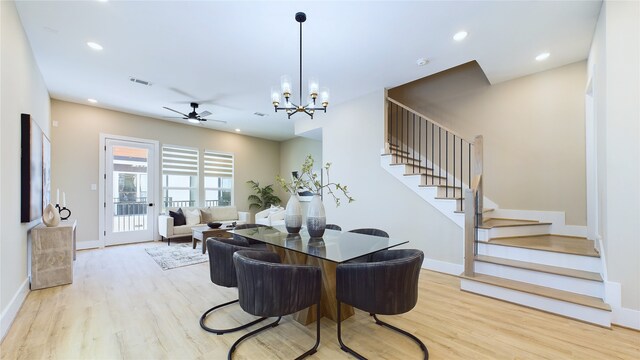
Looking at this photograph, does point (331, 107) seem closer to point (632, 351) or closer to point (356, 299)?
point (356, 299)

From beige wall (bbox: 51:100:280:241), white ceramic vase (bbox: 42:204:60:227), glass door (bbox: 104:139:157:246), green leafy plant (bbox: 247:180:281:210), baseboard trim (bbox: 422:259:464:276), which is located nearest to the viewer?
white ceramic vase (bbox: 42:204:60:227)

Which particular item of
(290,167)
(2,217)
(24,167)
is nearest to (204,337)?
(2,217)

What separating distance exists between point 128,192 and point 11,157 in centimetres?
371

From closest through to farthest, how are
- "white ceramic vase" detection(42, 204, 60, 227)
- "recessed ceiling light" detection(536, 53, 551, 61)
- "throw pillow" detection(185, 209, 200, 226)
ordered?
"white ceramic vase" detection(42, 204, 60, 227), "recessed ceiling light" detection(536, 53, 551, 61), "throw pillow" detection(185, 209, 200, 226)

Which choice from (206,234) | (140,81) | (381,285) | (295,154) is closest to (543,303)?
(381,285)

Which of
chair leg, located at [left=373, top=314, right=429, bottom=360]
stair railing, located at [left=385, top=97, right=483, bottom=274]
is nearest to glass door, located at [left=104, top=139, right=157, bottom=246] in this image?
stair railing, located at [left=385, top=97, right=483, bottom=274]

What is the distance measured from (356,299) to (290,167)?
6.93 m

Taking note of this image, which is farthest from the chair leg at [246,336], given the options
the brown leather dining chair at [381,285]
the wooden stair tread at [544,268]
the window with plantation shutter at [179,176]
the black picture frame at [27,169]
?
the window with plantation shutter at [179,176]

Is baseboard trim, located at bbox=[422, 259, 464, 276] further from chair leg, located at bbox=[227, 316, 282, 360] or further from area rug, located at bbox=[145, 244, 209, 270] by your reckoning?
area rug, located at bbox=[145, 244, 209, 270]

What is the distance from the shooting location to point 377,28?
285cm

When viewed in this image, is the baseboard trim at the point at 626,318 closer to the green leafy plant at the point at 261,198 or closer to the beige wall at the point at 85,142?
the green leafy plant at the point at 261,198

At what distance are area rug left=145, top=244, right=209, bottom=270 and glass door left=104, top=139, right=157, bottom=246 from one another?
3.16ft

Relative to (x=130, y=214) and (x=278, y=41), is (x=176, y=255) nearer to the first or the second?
(x=130, y=214)

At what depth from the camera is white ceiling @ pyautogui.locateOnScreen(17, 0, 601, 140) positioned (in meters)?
2.55
